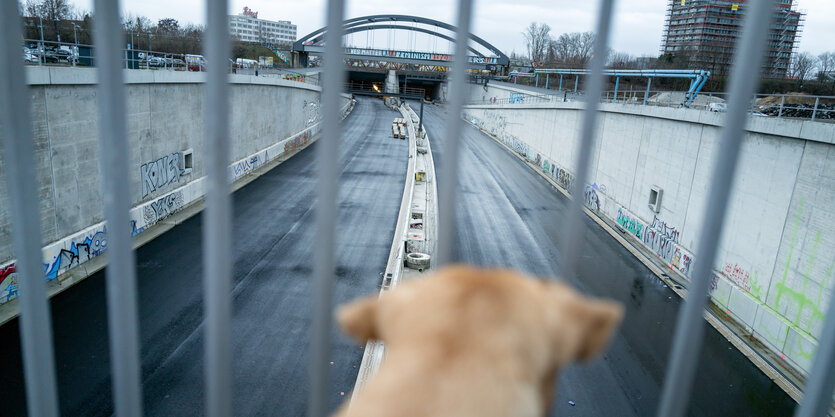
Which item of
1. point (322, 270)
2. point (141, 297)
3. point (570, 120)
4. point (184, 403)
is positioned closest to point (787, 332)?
point (184, 403)

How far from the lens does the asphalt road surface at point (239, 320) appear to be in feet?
35.8

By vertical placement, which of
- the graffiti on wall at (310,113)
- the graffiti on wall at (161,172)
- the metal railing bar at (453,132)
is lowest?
the graffiti on wall at (161,172)

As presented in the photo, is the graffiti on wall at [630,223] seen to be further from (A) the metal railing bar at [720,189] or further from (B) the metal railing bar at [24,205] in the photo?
(B) the metal railing bar at [24,205]

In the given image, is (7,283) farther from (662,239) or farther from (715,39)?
(715,39)

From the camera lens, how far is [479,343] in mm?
1216

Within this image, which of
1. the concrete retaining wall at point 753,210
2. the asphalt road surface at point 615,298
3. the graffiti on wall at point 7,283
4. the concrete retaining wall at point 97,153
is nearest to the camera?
the asphalt road surface at point 615,298

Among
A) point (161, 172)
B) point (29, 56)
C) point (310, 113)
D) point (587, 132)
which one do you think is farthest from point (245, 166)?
point (587, 132)

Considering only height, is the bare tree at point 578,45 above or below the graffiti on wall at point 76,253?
above

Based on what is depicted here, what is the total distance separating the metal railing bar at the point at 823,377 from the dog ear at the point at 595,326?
3.19ft

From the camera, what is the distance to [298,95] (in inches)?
1682

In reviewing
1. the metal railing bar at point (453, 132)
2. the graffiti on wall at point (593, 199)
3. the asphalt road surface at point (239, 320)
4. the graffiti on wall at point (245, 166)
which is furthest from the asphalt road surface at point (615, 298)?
the graffiti on wall at point (245, 166)

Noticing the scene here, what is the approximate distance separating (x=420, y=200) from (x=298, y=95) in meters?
20.8

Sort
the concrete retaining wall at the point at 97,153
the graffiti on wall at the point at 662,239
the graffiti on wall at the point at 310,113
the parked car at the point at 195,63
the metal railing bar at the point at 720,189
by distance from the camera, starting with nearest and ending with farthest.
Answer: the metal railing bar at the point at 720,189, the concrete retaining wall at the point at 97,153, the graffiti on wall at the point at 662,239, the parked car at the point at 195,63, the graffiti on wall at the point at 310,113

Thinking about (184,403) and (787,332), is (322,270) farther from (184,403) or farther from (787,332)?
(787,332)
